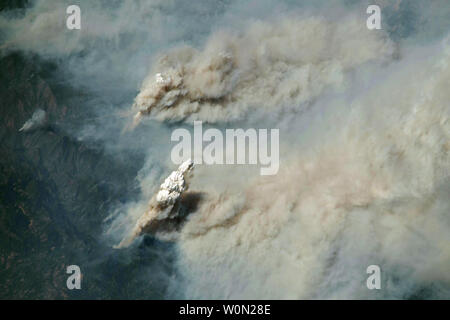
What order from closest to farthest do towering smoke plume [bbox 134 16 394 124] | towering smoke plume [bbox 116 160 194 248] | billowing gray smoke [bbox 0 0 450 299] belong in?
1. billowing gray smoke [bbox 0 0 450 299]
2. towering smoke plume [bbox 116 160 194 248]
3. towering smoke plume [bbox 134 16 394 124]

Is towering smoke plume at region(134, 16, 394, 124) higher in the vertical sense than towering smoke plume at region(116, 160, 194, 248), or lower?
higher

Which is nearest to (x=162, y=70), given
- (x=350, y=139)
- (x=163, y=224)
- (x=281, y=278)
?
(x=163, y=224)

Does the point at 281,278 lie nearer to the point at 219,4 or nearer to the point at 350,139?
the point at 350,139

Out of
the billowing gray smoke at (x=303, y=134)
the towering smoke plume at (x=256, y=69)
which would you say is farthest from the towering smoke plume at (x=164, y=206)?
the towering smoke plume at (x=256, y=69)

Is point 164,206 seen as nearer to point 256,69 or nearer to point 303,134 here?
point 303,134

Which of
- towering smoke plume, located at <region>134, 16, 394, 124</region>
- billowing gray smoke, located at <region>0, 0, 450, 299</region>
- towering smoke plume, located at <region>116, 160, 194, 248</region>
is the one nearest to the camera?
billowing gray smoke, located at <region>0, 0, 450, 299</region>

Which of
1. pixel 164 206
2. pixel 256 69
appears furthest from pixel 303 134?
pixel 164 206

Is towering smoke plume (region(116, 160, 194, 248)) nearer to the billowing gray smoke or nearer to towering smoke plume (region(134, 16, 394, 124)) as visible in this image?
the billowing gray smoke

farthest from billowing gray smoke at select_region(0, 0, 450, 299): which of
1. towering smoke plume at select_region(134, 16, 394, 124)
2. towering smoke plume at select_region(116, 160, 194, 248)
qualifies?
towering smoke plume at select_region(116, 160, 194, 248)
